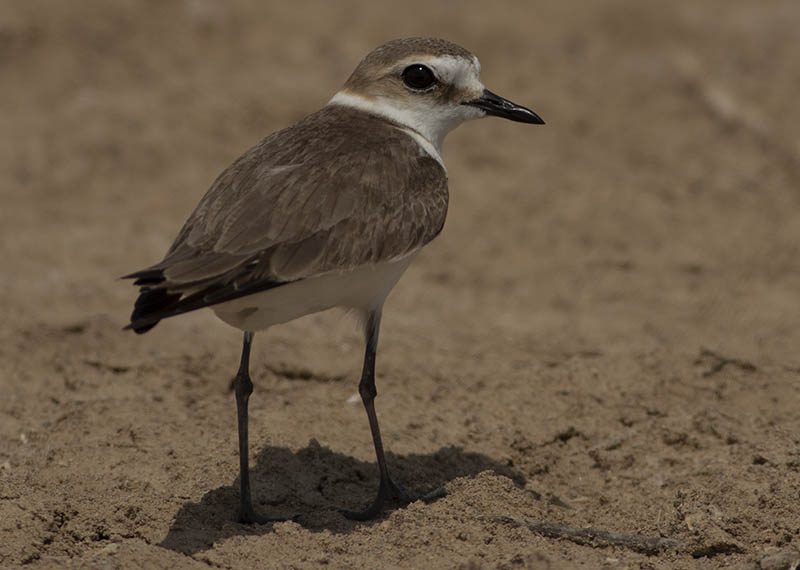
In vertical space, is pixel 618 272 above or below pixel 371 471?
above

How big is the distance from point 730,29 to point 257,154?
24.4ft

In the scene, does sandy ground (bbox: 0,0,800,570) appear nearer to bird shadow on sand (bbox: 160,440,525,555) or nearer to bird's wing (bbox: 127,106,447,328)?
bird shadow on sand (bbox: 160,440,525,555)

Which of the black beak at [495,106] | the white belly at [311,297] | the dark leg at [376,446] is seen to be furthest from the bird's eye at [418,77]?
the dark leg at [376,446]

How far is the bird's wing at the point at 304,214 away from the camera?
490 centimetres

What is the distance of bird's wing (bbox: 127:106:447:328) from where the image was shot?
490 cm

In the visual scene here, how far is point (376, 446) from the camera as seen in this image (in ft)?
18.7

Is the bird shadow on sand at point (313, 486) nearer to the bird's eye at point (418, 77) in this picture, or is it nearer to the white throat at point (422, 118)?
the white throat at point (422, 118)

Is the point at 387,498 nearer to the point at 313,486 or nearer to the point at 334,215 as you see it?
the point at 313,486

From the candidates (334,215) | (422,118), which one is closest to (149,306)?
(334,215)

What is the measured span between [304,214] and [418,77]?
4.12ft

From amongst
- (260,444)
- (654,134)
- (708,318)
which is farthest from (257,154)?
(654,134)

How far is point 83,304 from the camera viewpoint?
8039 mm

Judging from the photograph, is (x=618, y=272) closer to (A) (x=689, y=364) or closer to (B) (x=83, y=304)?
(A) (x=689, y=364)

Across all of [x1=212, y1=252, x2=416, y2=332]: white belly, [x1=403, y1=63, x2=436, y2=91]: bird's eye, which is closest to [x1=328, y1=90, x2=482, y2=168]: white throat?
[x1=403, y1=63, x2=436, y2=91]: bird's eye
